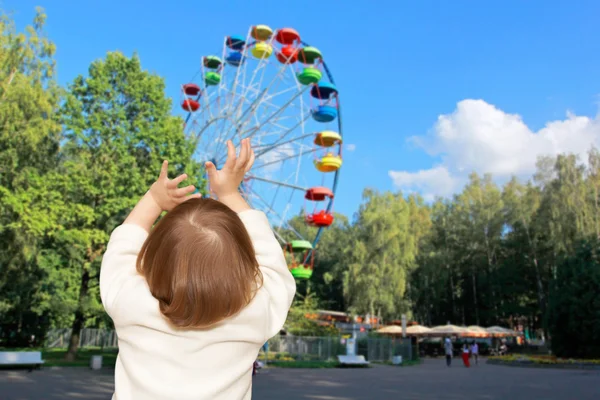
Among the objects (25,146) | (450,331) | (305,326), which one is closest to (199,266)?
(25,146)

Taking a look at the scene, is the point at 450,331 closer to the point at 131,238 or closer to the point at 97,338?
the point at 97,338

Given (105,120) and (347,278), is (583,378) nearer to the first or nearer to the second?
(105,120)

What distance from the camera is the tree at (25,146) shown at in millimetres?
19656

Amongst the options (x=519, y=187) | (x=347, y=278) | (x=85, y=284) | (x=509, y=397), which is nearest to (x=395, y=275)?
(x=347, y=278)

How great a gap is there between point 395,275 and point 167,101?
25787 mm

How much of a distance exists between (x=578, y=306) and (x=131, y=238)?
25.7 meters

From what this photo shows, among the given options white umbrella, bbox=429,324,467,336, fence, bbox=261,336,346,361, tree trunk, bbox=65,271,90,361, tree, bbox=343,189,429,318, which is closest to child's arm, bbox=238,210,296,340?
tree trunk, bbox=65,271,90,361

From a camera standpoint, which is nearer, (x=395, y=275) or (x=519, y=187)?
(x=395, y=275)

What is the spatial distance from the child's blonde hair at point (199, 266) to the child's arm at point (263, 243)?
0.38 ft

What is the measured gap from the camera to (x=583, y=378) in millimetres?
17578

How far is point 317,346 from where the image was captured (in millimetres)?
29656

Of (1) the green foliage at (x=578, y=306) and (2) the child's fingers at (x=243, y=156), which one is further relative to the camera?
(1) the green foliage at (x=578, y=306)

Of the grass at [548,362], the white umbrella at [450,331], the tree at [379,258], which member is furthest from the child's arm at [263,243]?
the tree at [379,258]

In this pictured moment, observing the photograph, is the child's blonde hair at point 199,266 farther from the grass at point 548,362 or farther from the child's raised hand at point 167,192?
the grass at point 548,362
